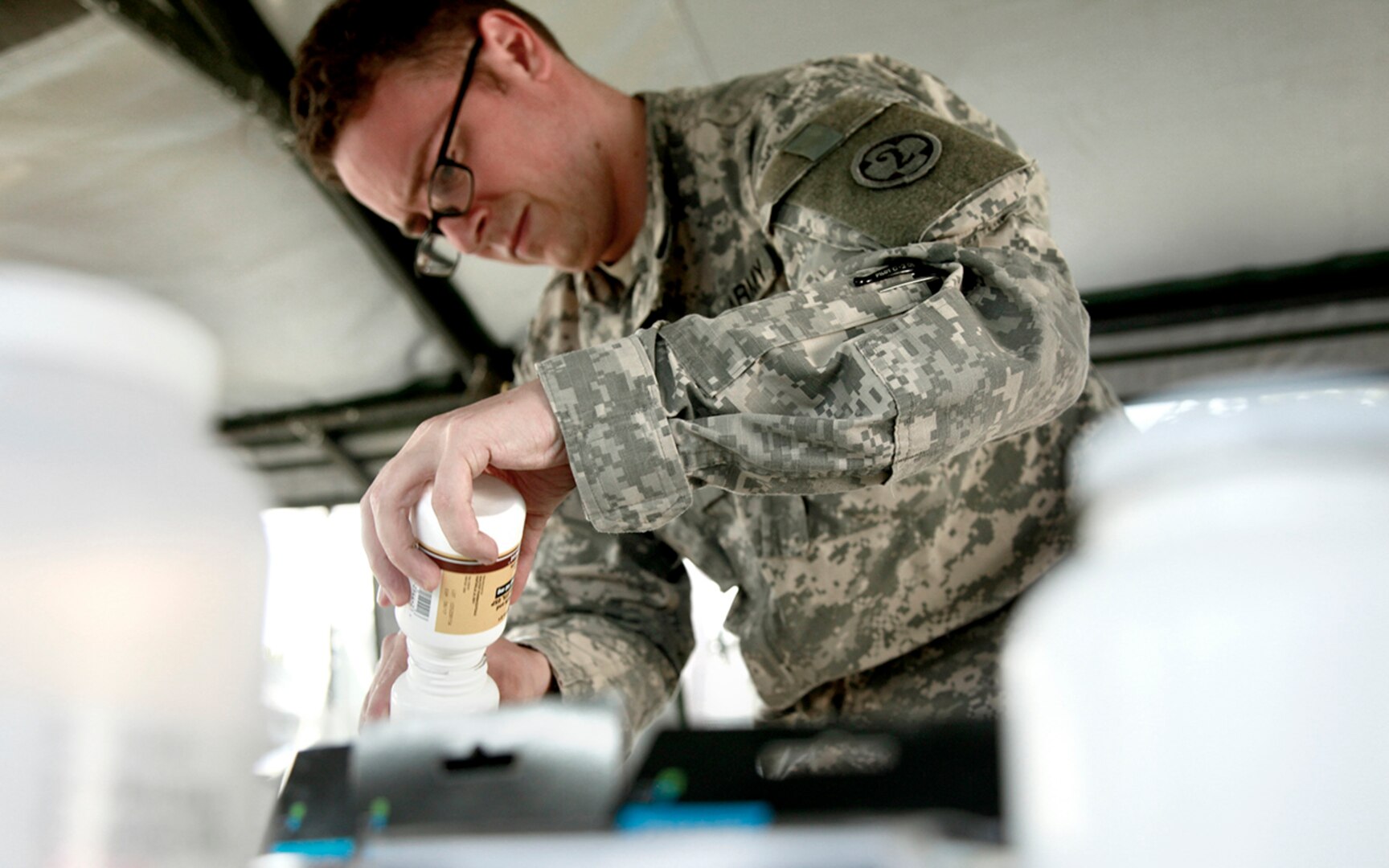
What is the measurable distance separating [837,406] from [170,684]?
0.48 meters

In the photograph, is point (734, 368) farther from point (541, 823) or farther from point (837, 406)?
point (541, 823)

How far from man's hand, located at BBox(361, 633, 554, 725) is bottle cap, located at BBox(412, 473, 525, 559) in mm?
184

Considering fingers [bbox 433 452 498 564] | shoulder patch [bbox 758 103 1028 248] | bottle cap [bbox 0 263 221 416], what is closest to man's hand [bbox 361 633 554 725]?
fingers [bbox 433 452 498 564]

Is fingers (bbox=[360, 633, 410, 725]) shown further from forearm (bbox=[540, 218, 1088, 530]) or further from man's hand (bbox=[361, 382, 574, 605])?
forearm (bbox=[540, 218, 1088, 530])

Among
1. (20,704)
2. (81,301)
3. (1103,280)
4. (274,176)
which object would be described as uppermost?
(81,301)

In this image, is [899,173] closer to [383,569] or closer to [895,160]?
[895,160]

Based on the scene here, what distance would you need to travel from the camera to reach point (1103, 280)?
3.17 m

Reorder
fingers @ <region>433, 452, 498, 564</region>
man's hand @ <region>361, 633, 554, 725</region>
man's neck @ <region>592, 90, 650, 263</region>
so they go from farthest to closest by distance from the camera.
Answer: man's neck @ <region>592, 90, 650, 263</region>
man's hand @ <region>361, 633, 554, 725</region>
fingers @ <region>433, 452, 498, 564</region>

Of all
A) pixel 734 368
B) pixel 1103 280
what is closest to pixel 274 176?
pixel 1103 280

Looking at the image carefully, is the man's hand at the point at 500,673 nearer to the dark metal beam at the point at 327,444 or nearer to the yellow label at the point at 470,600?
the yellow label at the point at 470,600

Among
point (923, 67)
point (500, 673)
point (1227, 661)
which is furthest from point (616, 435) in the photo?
point (923, 67)

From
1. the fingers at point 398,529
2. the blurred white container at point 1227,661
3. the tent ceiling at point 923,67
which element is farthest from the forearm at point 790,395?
the tent ceiling at point 923,67

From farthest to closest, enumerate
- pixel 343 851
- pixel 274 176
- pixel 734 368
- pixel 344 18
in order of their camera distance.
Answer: pixel 274 176 → pixel 344 18 → pixel 734 368 → pixel 343 851

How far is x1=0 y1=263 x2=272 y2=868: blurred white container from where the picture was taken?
457 millimetres
